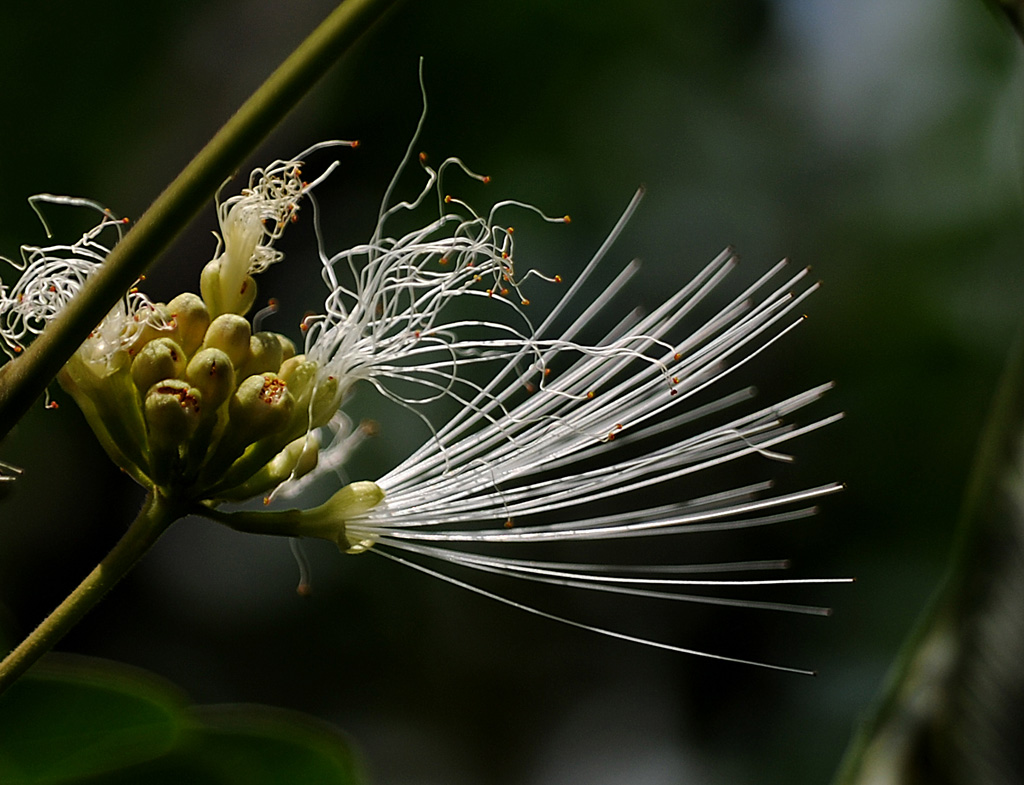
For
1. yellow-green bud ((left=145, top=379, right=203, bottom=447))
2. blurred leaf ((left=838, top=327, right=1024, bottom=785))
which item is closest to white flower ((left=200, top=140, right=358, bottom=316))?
yellow-green bud ((left=145, top=379, right=203, bottom=447))

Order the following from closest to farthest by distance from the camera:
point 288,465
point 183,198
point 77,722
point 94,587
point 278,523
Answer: point 183,198 → point 94,587 → point 278,523 → point 288,465 → point 77,722

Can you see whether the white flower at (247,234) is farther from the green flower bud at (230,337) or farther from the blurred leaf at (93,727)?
the blurred leaf at (93,727)

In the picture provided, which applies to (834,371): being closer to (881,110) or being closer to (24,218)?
(881,110)

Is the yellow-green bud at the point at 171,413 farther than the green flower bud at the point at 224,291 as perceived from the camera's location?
No

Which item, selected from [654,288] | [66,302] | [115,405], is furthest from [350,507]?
[654,288]

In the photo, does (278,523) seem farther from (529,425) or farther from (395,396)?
(529,425)

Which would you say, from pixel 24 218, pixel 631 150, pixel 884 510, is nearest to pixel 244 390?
pixel 24 218

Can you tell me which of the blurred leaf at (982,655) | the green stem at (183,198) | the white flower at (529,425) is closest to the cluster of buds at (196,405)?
the white flower at (529,425)
